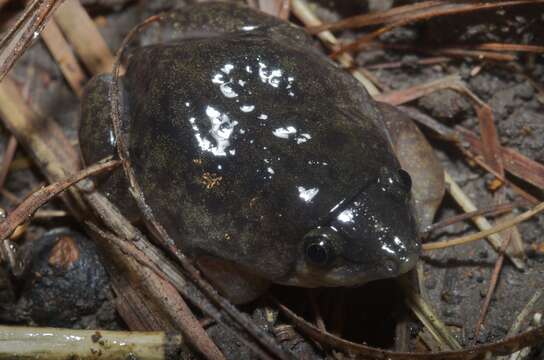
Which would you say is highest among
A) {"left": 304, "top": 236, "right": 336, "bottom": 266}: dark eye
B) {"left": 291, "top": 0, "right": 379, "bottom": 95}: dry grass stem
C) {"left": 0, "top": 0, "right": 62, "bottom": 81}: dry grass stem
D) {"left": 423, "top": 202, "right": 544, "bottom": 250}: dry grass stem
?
{"left": 0, "top": 0, "right": 62, "bottom": 81}: dry grass stem

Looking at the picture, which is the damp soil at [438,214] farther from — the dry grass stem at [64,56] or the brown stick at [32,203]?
the brown stick at [32,203]

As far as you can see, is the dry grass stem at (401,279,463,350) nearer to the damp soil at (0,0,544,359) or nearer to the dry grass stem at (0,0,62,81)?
the damp soil at (0,0,544,359)

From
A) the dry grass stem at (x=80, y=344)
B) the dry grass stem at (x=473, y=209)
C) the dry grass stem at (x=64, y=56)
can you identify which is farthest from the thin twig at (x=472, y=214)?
the dry grass stem at (x=64, y=56)

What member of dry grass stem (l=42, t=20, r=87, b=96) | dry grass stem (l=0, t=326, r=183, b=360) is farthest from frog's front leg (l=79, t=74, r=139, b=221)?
dry grass stem (l=0, t=326, r=183, b=360)

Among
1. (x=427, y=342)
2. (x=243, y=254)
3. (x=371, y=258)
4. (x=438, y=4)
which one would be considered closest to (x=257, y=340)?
(x=243, y=254)

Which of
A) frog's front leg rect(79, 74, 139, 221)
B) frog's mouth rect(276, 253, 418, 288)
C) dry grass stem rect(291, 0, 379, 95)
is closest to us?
frog's mouth rect(276, 253, 418, 288)

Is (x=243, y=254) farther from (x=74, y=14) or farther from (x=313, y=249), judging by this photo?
(x=74, y=14)

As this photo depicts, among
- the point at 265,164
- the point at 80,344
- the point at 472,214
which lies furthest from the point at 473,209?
the point at 80,344
